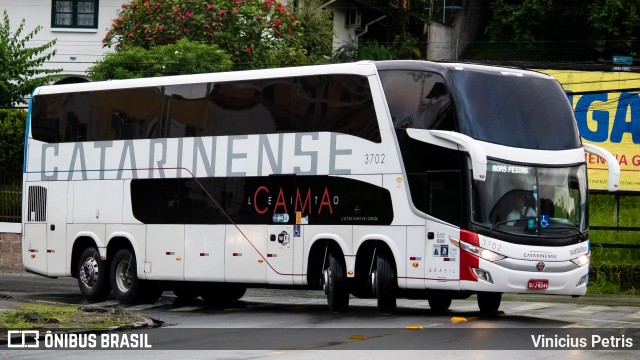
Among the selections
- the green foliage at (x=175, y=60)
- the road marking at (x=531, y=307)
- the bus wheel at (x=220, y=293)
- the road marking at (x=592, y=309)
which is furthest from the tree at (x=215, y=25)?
the road marking at (x=592, y=309)

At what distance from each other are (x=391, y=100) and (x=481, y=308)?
4101 millimetres

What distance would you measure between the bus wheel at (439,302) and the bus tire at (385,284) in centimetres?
114

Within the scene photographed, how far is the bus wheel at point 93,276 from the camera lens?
25.7 m

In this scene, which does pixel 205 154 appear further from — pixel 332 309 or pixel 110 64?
pixel 110 64

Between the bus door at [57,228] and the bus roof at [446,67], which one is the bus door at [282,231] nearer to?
the bus roof at [446,67]

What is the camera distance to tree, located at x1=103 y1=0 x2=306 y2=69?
129ft

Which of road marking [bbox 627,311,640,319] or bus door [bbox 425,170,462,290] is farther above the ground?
bus door [bbox 425,170,462,290]

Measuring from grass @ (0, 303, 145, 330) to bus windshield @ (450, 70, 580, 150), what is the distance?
19.6 ft

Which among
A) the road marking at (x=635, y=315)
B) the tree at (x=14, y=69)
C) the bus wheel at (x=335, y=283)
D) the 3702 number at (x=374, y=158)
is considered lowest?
the road marking at (x=635, y=315)

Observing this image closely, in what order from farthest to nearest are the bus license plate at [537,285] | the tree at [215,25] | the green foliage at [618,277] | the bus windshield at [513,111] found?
the tree at [215,25] < the green foliage at [618,277] < the bus windshield at [513,111] < the bus license plate at [537,285]

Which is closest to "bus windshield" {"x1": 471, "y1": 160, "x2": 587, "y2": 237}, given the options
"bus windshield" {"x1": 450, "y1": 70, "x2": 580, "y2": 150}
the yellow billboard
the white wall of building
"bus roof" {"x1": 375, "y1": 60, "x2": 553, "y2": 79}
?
"bus windshield" {"x1": 450, "y1": 70, "x2": 580, "y2": 150}

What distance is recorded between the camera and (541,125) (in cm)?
2091

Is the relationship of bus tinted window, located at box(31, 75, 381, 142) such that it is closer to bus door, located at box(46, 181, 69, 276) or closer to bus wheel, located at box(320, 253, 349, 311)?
bus door, located at box(46, 181, 69, 276)

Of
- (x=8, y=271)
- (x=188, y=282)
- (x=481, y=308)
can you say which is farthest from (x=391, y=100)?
(x=8, y=271)
